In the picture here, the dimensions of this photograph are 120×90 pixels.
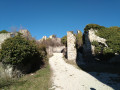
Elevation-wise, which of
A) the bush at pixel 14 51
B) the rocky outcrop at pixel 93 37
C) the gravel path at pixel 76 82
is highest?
the rocky outcrop at pixel 93 37

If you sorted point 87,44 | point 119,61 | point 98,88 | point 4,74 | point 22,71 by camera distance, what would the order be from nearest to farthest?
point 98,88, point 4,74, point 22,71, point 119,61, point 87,44

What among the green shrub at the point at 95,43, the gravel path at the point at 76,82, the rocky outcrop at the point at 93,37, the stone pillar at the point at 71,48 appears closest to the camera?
the gravel path at the point at 76,82

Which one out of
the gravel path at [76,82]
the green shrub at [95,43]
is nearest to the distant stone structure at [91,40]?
the green shrub at [95,43]

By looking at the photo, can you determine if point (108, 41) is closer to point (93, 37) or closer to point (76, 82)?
point (93, 37)

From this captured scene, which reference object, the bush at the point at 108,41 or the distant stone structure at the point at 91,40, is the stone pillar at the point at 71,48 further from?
the bush at the point at 108,41

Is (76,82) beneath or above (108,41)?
beneath

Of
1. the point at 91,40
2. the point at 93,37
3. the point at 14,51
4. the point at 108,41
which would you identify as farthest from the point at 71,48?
the point at 14,51

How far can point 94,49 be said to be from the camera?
11.7m

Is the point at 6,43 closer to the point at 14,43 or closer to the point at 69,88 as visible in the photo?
the point at 14,43

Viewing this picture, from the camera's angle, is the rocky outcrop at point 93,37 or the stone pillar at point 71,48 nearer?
the stone pillar at point 71,48

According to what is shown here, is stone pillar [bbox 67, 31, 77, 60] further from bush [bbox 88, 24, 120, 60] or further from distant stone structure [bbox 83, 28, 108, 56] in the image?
bush [bbox 88, 24, 120, 60]

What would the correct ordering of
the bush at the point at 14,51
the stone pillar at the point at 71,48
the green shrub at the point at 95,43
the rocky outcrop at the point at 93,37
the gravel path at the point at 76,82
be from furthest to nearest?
the rocky outcrop at the point at 93,37 → the green shrub at the point at 95,43 → the stone pillar at the point at 71,48 → the bush at the point at 14,51 → the gravel path at the point at 76,82

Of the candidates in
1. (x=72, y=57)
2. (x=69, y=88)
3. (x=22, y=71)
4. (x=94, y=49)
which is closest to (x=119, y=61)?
(x=94, y=49)

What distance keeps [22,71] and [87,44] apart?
31.2 ft
